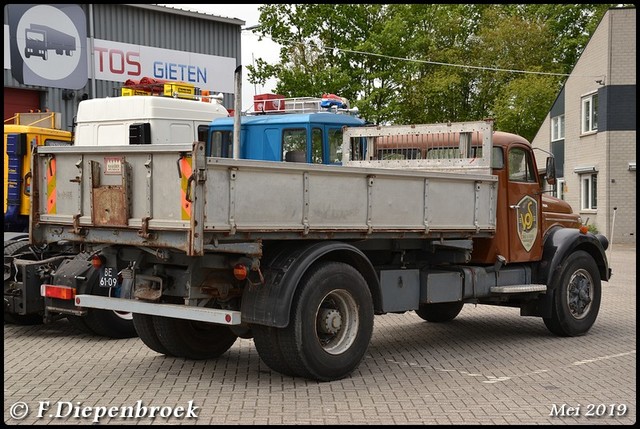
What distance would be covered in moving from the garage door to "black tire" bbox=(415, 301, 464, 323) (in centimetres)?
1584

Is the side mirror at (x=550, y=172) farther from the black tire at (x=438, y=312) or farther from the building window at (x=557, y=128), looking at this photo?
the building window at (x=557, y=128)

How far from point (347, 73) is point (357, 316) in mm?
29866

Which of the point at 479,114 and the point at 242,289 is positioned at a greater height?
the point at 479,114

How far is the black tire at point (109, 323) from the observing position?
33.9ft

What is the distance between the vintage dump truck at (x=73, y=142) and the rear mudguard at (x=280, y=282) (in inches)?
75.5

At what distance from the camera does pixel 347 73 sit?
122 feet

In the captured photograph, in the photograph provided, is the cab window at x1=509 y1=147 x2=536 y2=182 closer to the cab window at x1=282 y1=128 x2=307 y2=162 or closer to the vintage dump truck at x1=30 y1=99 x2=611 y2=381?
the vintage dump truck at x1=30 y1=99 x2=611 y2=381

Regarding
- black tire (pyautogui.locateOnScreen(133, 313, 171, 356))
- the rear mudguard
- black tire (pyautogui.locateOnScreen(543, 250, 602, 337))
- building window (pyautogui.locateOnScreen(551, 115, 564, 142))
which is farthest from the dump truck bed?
building window (pyautogui.locateOnScreen(551, 115, 564, 142))

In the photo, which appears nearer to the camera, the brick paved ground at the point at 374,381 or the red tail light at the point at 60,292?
the brick paved ground at the point at 374,381

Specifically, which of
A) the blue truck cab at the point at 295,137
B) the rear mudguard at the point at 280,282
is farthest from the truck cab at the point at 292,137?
the rear mudguard at the point at 280,282

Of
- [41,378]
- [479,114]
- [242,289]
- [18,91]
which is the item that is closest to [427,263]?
[242,289]

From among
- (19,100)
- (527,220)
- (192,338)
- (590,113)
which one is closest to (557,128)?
(590,113)

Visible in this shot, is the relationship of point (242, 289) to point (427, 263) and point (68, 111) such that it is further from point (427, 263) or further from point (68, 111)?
point (68, 111)

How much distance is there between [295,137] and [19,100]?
14.5 m
